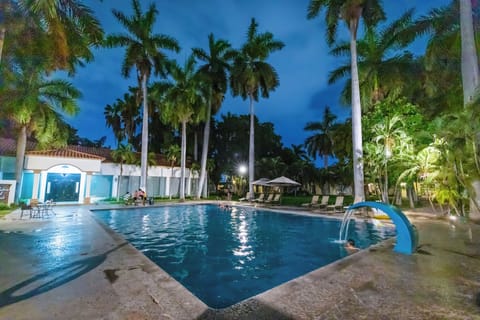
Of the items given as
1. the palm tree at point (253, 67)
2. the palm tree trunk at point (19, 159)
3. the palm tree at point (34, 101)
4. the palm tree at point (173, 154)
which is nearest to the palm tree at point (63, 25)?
the palm tree at point (34, 101)

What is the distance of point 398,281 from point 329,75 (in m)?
19.5

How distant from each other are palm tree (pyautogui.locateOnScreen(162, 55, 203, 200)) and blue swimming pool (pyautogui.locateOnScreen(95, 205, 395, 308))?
13.9 metres

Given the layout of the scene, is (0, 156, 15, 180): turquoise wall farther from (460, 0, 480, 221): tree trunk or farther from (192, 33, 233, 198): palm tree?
(460, 0, 480, 221): tree trunk

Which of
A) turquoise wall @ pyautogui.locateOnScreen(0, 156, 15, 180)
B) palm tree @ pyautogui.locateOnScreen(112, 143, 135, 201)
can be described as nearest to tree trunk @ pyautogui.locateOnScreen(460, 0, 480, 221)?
palm tree @ pyautogui.locateOnScreen(112, 143, 135, 201)

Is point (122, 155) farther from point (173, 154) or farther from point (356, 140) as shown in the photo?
point (356, 140)

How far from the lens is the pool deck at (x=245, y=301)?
311 centimetres

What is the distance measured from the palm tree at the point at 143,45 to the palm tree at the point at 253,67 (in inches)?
280

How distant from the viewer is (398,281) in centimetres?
425

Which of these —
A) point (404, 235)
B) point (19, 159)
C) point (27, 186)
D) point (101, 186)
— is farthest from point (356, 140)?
point (27, 186)

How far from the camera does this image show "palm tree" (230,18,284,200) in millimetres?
25938

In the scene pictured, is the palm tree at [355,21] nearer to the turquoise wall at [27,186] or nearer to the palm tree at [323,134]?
the palm tree at [323,134]

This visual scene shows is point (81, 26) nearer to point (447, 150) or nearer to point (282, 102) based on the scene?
point (447, 150)

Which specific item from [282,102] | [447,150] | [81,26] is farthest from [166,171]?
[282,102]

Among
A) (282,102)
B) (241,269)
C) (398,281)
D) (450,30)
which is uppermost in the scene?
(282,102)
